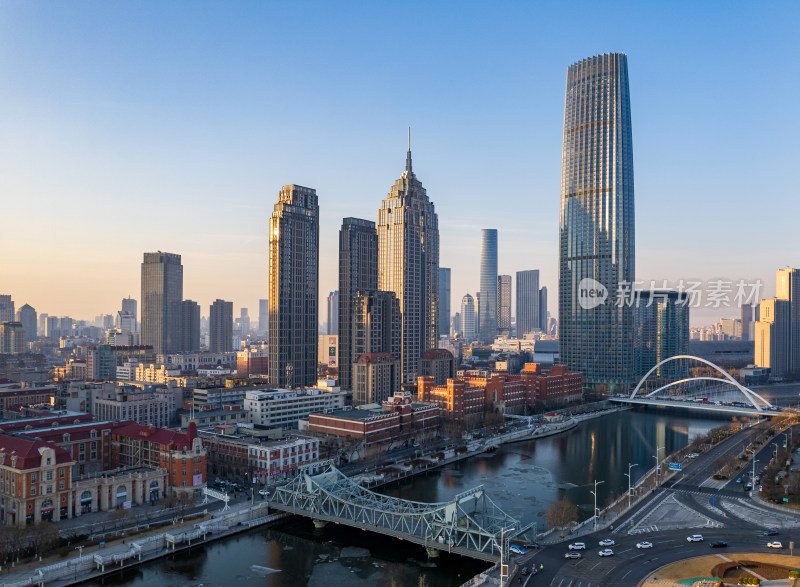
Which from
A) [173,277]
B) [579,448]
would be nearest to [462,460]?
[579,448]

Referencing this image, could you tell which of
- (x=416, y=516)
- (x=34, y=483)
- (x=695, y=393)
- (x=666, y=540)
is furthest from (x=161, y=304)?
(x=666, y=540)

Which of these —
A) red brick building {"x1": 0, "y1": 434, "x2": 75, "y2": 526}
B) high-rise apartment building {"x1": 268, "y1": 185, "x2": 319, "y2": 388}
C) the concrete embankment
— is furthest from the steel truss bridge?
high-rise apartment building {"x1": 268, "y1": 185, "x2": 319, "y2": 388}

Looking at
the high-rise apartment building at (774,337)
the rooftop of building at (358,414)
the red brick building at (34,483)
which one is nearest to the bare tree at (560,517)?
the rooftop of building at (358,414)

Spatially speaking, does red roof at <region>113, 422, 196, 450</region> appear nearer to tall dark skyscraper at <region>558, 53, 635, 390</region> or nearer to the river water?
the river water

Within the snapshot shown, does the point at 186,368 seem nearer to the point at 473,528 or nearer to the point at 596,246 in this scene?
the point at 596,246

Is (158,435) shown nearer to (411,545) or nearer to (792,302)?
(411,545)

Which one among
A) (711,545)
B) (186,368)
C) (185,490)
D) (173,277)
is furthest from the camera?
(173,277)
